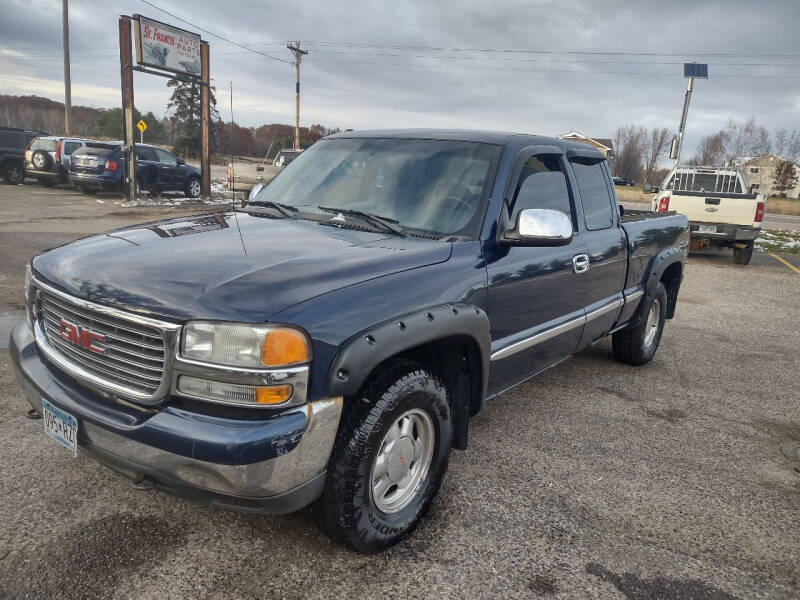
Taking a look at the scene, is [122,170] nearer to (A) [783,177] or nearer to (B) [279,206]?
(B) [279,206]

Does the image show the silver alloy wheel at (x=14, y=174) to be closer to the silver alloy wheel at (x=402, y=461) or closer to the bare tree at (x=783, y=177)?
the silver alloy wheel at (x=402, y=461)

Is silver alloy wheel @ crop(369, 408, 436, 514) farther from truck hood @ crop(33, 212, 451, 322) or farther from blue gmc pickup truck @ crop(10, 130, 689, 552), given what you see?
truck hood @ crop(33, 212, 451, 322)

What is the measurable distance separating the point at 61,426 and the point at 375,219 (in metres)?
1.71

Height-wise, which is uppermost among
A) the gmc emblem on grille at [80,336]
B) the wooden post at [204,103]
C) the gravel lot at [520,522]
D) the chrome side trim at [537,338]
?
the wooden post at [204,103]

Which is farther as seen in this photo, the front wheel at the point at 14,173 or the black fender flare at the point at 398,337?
the front wheel at the point at 14,173

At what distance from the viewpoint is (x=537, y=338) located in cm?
358

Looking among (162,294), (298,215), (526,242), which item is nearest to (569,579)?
(526,242)

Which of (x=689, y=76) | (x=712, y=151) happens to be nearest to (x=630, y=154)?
(x=712, y=151)

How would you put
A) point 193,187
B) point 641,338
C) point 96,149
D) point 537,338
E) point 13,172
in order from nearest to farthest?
point 537,338 → point 641,338 → point 96,149 → point 193,187 → point 13,172

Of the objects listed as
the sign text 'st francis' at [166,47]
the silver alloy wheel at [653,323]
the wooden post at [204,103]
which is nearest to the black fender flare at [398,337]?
the silver alloy wheel at [653,323]

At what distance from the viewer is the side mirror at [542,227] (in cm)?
303

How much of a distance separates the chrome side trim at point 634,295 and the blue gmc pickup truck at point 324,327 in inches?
42.6

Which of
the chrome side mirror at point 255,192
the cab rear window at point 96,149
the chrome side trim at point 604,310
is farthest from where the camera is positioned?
the cab rear window at point 96,149

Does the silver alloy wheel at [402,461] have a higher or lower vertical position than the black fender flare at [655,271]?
lower
